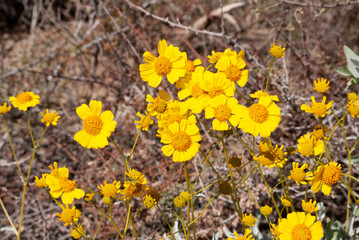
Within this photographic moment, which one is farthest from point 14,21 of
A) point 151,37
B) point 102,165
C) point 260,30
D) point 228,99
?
point 228,99

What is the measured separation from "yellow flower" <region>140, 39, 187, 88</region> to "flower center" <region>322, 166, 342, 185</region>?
836 mm

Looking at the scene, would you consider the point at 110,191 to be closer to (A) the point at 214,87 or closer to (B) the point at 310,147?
(A) the point at 214,87

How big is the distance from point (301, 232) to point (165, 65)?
103cm

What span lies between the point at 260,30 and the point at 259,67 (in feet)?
5.10

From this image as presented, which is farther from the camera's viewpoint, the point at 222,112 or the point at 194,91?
the point at 194,91

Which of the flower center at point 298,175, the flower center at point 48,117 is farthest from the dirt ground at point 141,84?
the flower center at point 298,175

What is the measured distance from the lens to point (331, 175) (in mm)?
1805

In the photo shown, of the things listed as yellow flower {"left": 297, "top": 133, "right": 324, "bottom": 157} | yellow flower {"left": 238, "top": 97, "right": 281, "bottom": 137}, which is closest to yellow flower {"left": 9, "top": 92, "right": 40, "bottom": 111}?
yellow flower {"left": 238, "top": 97, "right": 281, "bottom": 137}

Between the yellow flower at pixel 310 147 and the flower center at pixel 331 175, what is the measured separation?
0.37 ft

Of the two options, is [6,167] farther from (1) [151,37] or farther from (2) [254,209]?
(2) [254,209]

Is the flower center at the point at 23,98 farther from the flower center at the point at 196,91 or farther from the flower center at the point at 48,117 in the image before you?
the flower center at the point at 196,91

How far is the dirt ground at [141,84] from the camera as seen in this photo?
308cm

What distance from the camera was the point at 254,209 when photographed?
298cm

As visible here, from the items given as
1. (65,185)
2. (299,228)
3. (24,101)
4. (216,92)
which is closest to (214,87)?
(216,92)
